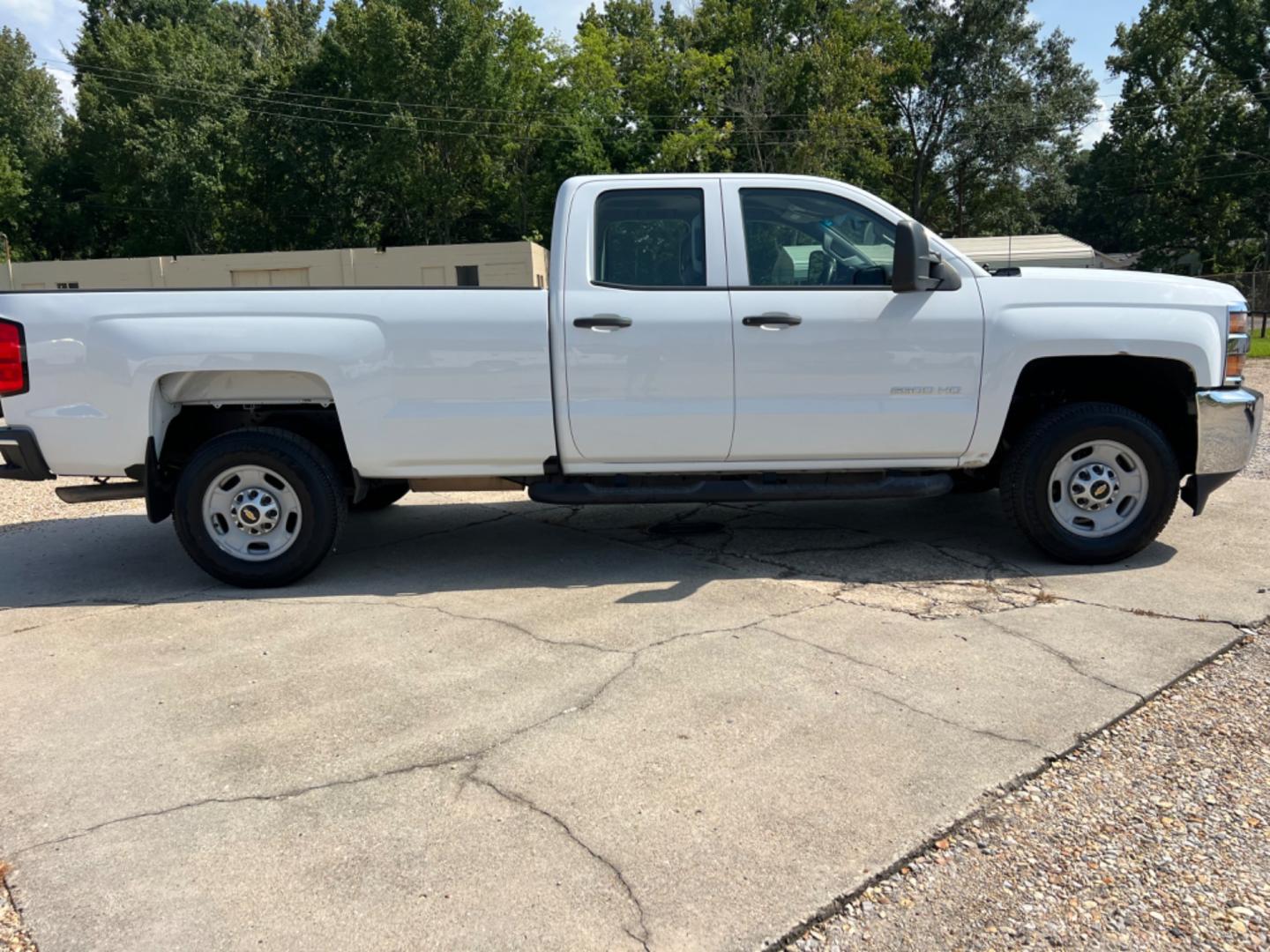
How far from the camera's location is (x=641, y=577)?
538cm

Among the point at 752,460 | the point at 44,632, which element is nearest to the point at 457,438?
the point at 752,460

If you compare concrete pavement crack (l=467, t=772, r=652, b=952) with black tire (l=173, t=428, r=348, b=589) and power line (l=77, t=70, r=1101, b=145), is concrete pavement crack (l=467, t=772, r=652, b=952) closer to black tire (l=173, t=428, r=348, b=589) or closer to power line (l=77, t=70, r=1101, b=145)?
black tire (l=173, t=428, r=348, b=589)

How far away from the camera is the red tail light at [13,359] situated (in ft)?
16.0

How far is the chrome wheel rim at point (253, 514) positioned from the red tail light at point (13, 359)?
109 centimetres

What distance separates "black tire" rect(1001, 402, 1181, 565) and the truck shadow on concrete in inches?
6.0

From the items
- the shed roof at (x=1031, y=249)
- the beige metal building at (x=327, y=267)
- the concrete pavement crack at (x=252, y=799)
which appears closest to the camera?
the concrete pavement crack at (x=252, y=799)

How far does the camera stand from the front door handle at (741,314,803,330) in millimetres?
5020

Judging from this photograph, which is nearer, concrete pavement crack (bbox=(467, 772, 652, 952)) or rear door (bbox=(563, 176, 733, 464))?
concrete pavement crack (bbox=(467, 772, 652, 952))

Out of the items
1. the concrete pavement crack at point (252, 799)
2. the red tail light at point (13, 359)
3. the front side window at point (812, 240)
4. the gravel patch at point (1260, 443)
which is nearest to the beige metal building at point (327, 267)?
the gravel patch at point (1260, 443)

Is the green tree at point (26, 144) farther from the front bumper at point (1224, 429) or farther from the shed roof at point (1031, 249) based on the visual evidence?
the front bumper at point (1224, 429)

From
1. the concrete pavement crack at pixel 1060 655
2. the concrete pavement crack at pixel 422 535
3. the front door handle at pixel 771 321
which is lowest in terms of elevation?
the concrete pavement crack at pixel 1060 655

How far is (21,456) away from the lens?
4.98 m

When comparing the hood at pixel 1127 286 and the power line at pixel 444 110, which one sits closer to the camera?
the hood at pixel 1127 286

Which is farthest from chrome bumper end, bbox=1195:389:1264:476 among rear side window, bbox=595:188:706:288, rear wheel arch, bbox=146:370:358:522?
rear wheel arch, bbox=146:370:358:522
